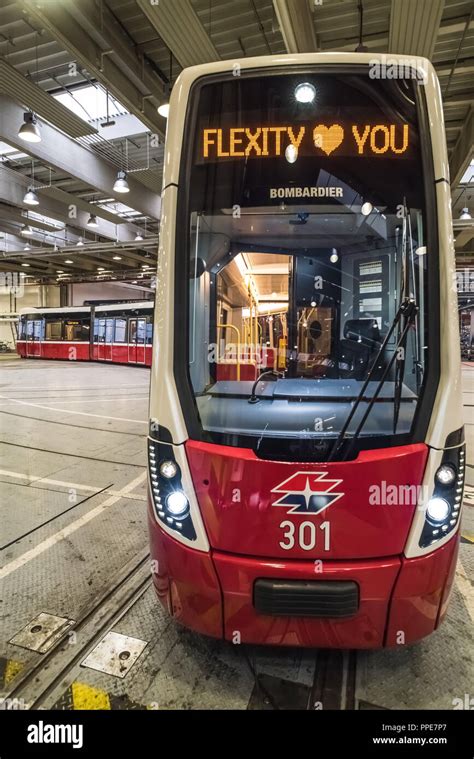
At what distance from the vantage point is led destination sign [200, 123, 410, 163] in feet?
5.84

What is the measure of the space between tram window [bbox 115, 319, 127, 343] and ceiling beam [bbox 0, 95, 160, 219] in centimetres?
686

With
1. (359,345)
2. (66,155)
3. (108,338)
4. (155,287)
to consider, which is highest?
(66,155)

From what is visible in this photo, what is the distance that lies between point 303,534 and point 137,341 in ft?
54.1

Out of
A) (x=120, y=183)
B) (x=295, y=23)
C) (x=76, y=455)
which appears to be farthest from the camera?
(x=120, y=183)

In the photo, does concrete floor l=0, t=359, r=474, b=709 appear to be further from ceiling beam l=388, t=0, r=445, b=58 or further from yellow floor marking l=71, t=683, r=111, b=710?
ceiling beam l=388, t=0, r=445, b=58

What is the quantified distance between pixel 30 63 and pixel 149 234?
36.2 ft

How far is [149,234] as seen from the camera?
17219 mm

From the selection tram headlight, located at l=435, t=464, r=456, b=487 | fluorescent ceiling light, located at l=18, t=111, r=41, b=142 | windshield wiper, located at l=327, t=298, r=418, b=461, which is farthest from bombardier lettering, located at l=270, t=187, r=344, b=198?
fluorescent ceiling light, located at l=18, t=111, r=41, b=142

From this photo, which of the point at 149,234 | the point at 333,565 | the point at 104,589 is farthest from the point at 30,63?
the point at 149,234

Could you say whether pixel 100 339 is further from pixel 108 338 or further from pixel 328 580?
pixel 328 580

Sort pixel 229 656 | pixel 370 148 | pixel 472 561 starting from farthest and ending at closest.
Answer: pixel 472 561 → pixel 229 656 → pixel 370 148

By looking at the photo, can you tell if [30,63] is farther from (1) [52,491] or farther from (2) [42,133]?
(1) [52,491]

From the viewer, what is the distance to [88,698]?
5.54 feet

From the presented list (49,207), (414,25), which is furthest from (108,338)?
(414,25)
